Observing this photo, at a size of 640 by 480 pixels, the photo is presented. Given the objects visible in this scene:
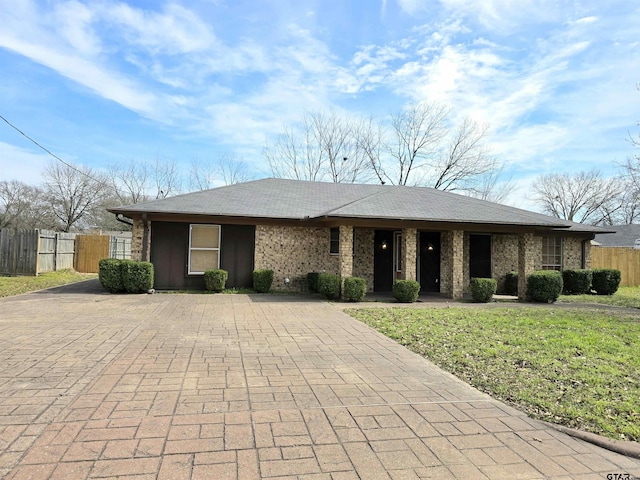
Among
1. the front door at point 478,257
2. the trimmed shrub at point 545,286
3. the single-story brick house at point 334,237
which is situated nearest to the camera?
the single-story brick house at point 334,237

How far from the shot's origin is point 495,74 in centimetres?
1362

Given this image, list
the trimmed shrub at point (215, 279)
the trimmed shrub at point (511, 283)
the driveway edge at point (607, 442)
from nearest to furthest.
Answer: the driveway edge at point (607, 442) → the trimmed shrub at point (215, 279) → the trimmed shrub at point (511, 283)

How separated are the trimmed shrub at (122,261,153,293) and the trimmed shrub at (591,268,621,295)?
16109 mm

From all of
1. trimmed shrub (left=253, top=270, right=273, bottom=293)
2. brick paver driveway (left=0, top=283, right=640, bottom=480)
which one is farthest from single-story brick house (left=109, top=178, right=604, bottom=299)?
brick paver driveway (left=0, top=283, right=640, bottom=480)

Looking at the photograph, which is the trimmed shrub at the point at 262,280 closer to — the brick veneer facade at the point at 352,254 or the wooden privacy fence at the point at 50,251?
the brick veneer facade at the point at 352,254

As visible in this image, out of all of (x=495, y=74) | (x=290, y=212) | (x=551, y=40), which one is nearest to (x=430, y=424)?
(x=290, y=212)

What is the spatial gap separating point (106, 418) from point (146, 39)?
11127 mm

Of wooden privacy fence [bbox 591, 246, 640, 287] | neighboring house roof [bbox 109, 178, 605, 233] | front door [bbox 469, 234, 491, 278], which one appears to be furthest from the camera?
wooden privacy fence [bbox 591, 246, 640, 287]

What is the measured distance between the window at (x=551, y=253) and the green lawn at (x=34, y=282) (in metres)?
18.0

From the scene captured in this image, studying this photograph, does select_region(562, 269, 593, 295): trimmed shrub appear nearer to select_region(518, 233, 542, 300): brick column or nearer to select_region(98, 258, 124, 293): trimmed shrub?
select_region(518, 233, 542, 300): brick column

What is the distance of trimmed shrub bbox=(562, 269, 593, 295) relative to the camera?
14773 mm

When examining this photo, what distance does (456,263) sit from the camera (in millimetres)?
12391

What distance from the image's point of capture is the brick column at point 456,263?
12.3 m

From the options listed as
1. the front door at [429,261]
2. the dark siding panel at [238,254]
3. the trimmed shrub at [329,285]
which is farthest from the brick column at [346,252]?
the front door at [429,261]
